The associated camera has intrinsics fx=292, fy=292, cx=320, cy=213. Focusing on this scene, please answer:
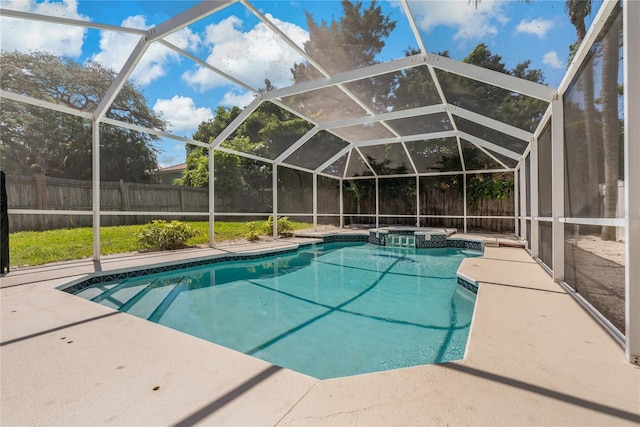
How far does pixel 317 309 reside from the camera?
3.92m

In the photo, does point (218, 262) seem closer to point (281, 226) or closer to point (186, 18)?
point (281, 226)

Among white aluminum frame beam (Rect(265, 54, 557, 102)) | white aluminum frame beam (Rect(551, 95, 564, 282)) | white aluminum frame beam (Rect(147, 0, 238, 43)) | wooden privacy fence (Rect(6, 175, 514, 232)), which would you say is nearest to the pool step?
wooden privacy fence (Rect(6, 175, 514, 232))

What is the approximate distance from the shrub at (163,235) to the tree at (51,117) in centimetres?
145

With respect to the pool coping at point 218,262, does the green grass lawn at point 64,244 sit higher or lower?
higher

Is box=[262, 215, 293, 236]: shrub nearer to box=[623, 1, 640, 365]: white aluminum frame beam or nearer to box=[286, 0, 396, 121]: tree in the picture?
box=[286, 0, 396, 121]: tree

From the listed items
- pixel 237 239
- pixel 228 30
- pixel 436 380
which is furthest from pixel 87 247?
pixel 436 380

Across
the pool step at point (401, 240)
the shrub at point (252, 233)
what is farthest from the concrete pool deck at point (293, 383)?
the pool step at point (401, 240)

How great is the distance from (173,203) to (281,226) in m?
3.62

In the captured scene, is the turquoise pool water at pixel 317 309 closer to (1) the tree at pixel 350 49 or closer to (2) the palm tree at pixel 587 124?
(2) the palm tree at pixel 587 124

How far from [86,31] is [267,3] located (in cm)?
298

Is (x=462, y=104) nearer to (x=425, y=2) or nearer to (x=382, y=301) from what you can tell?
(x=425, y=2)

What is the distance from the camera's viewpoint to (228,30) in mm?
4488

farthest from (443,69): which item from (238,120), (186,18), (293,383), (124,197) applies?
(124,197)

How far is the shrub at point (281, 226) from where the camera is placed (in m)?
10.3
